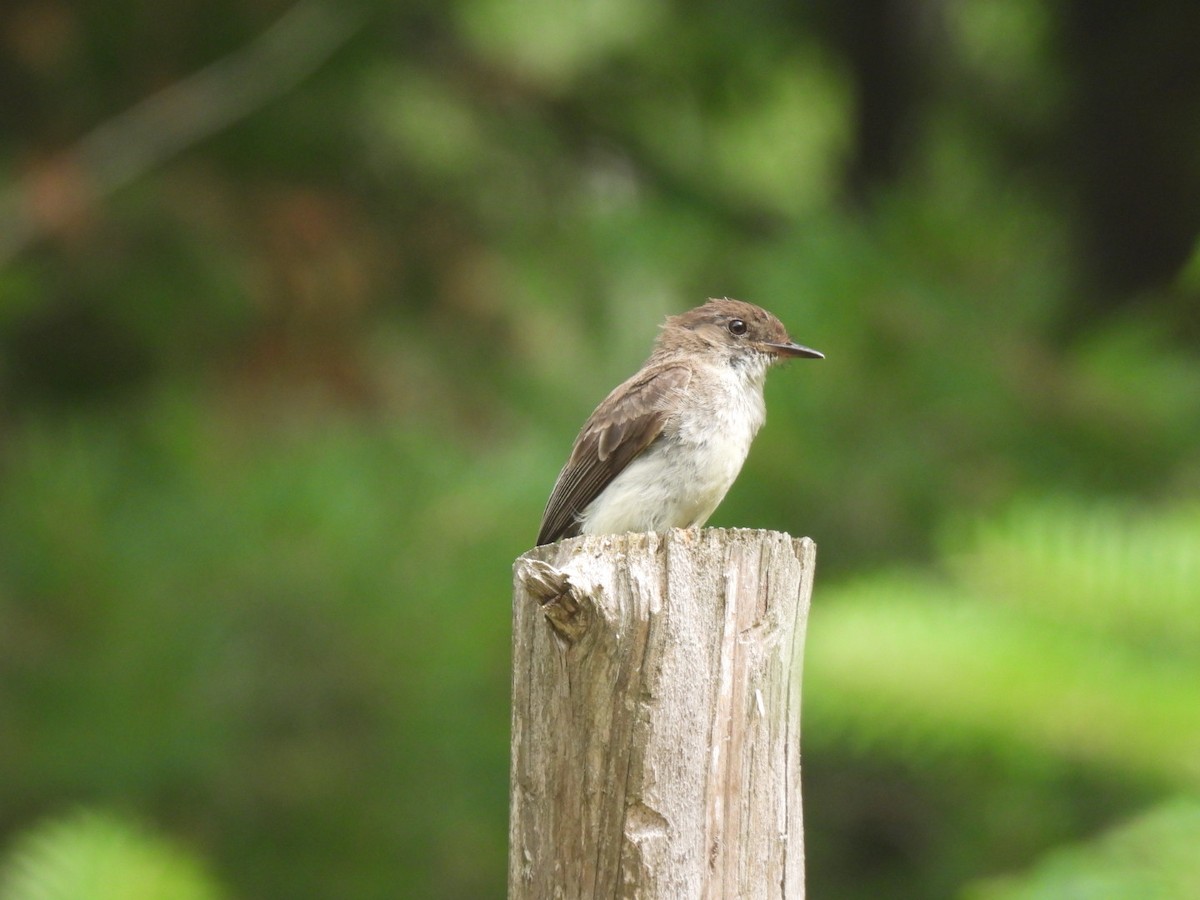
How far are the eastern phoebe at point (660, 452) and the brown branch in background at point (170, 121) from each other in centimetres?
320

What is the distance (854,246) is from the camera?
6.44 m

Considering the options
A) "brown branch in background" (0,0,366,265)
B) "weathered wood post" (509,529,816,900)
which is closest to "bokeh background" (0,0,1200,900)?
"brown branch in background" (0,0,366,265)

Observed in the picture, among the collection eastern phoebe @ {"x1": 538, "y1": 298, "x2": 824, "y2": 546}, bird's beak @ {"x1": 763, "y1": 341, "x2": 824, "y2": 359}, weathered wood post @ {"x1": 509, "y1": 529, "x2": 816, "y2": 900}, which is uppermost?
bird's beak @ {"x1": 763, "y1": 341, "x2": 824, "y2": 359}

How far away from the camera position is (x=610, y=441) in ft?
15.8

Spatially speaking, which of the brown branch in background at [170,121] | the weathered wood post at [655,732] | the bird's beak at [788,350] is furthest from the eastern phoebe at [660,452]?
the brown branch in background at [170,121]

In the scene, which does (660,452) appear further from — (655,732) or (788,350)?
(655,732)

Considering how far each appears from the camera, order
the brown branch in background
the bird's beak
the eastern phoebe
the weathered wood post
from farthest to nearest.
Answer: the brown branch in background, the bird's beak, the eastern phoebe, the weathered wood post

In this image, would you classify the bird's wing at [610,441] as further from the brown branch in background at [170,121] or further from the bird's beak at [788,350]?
the brown branch in background at [170,121]

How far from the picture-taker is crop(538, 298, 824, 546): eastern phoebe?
471 cm

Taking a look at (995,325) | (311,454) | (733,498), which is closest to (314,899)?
(311,454)

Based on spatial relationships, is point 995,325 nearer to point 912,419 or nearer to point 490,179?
point 912,419

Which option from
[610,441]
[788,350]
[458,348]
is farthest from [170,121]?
[610,441]

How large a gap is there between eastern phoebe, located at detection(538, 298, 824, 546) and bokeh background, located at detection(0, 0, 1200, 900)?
818 mm

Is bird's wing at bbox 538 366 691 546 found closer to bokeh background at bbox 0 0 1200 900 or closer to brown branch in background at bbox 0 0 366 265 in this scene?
bokeh background at bbox 0 0 1200 900
